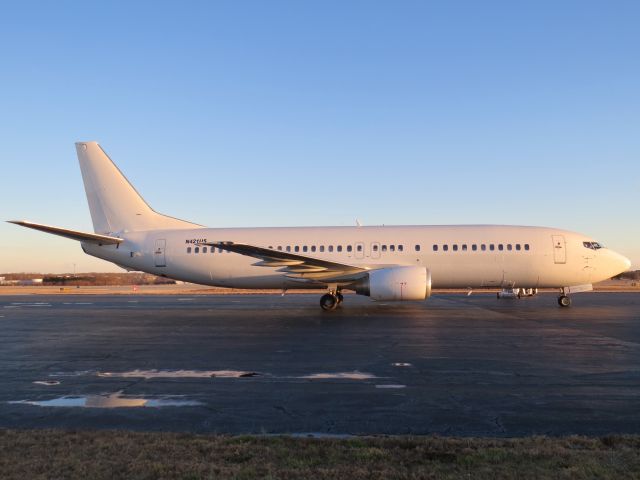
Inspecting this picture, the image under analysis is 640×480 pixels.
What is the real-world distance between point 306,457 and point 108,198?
2279cm

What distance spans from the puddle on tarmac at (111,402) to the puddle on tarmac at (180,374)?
142 cm

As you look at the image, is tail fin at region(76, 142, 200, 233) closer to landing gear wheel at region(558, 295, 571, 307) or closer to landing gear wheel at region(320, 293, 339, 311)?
landing gear wheel at region(320, 293, 339, 311)

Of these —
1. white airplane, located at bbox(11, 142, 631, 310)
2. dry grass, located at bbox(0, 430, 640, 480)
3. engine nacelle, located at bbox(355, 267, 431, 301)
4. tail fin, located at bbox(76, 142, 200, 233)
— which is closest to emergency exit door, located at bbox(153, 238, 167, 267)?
white airplane, located at bbox(11, 142, 631, 310)

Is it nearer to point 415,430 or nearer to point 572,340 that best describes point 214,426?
point 415,430

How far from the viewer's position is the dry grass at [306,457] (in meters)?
4.05

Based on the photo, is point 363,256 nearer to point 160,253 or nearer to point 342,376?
point 160,253

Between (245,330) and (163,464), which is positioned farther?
(245,330)

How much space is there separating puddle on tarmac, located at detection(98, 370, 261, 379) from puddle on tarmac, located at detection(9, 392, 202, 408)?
4.65 feet

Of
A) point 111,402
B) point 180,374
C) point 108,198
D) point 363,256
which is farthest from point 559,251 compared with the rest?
point 108,198

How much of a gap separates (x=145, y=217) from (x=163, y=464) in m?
21.9

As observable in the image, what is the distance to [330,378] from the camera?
809 cm

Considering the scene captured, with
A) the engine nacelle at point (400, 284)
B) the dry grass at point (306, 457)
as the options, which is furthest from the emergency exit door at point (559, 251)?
the dry grass at point (306, 457)

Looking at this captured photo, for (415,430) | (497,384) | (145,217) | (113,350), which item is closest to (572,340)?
(497,384)

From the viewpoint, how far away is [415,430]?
5.37 meters
